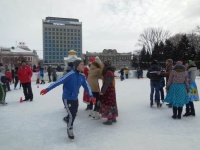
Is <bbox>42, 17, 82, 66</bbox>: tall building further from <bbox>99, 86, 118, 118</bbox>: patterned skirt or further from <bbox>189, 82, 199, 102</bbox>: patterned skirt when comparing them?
<bbox>99, 86, 118, 118</bbox>: patterned skirt

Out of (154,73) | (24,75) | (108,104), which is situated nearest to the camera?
(108,104)

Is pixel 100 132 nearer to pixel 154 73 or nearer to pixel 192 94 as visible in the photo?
pixel 192 94

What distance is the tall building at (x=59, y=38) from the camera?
95.5m

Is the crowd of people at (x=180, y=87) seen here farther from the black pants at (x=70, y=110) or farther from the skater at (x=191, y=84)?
the black pants at (x=70, y=110)

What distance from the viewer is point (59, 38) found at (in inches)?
3895

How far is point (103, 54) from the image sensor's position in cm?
10206

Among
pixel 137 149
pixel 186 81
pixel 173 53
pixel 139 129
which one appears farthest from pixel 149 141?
pixel 173 53

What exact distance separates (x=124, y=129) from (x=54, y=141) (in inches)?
58.3

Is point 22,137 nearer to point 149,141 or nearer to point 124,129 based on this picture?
point 124,129

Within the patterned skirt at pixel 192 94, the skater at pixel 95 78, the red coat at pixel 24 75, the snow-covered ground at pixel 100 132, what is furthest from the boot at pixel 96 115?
the red coat at pixel 24 75

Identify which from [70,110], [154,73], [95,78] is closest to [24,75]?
[95,78]

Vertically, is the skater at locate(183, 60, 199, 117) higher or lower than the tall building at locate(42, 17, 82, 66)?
lower

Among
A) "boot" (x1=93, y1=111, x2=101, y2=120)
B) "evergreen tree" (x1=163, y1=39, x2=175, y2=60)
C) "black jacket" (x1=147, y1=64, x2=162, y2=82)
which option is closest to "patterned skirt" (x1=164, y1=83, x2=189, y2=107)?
"black jacket" (x1=147, y1=64, x2=162, y2=82)

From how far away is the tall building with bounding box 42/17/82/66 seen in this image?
9550cm
